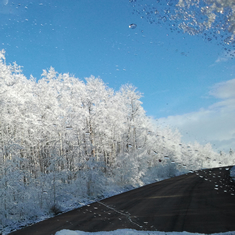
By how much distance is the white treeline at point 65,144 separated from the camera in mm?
9430

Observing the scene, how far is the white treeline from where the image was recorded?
9430mm

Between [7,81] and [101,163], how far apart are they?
10103mm

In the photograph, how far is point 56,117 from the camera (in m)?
18.2

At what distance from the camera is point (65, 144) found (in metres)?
19.1

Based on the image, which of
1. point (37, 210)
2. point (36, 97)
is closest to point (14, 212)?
point (37, 210)

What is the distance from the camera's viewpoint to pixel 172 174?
28125 millimetres

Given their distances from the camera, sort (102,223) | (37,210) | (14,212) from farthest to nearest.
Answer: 1. (37,210)
2. (14,212)
3. (102,223)

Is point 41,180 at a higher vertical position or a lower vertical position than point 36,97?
lower

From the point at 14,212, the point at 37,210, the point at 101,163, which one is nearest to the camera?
the point at 14,212

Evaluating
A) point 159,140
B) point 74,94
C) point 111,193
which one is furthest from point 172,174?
point 74,94

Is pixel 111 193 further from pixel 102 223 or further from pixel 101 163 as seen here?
pixel 102 223

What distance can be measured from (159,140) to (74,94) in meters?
17.0

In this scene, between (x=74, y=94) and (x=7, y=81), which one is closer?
(x=7, y=81)

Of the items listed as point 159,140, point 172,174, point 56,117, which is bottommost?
point 172,174
